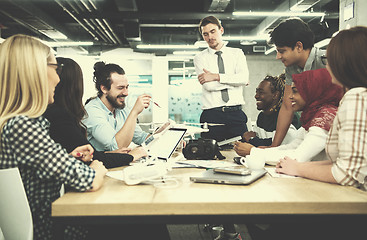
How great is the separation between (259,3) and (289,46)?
7256 millimetres

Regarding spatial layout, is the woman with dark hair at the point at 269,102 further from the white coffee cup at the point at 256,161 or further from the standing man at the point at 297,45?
the white coffee cup at the point at 256,161

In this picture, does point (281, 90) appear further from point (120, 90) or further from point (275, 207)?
point (275, 207)

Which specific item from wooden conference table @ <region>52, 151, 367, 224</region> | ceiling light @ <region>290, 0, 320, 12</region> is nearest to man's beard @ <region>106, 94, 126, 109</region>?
wooden conference table @ <region>52, 151, 367, 224</region>

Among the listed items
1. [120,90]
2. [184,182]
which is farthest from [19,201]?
[120,90]

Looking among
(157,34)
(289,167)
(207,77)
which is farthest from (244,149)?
(157,34)

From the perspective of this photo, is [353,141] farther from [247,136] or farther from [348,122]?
[247,136]

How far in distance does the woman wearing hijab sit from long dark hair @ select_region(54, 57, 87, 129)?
0.92 metres

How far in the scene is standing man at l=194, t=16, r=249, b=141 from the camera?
297 centimetres

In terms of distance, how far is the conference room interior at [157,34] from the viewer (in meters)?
7.41

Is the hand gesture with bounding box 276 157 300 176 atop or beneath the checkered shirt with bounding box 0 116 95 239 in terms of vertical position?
beneath

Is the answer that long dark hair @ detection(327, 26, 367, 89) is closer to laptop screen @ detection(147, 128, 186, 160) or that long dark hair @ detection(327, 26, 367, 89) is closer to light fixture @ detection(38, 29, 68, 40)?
laptop screen @ detection(147, 128, 186, 160)

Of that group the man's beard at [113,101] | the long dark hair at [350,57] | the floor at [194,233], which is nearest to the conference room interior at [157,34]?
the man's beard at [113,101]

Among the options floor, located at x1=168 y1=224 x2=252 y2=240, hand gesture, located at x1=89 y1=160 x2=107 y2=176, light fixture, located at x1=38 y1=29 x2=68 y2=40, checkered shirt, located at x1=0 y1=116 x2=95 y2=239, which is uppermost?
light fixture, located at x1=38 y1=29 x2=68 y2=40

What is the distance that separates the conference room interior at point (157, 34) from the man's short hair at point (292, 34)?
4760mm
